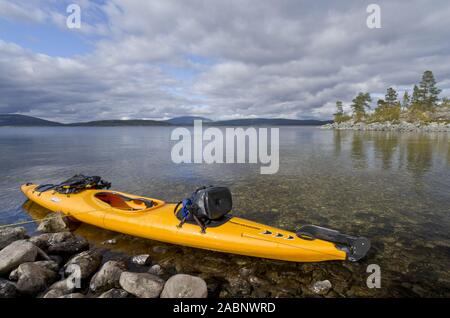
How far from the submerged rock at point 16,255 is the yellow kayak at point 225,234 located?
239cm

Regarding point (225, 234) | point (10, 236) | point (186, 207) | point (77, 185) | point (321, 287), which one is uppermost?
point (77, 185)

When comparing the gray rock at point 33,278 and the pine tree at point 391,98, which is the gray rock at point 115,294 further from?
the pine tree at point 391,98

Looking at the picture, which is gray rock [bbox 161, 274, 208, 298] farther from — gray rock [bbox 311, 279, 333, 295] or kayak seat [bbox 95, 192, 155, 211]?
kayak seat [bbox 95, 192, 155, 211]

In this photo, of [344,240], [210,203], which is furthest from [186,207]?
[344,240]

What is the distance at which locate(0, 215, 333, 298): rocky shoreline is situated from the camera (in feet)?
17.5

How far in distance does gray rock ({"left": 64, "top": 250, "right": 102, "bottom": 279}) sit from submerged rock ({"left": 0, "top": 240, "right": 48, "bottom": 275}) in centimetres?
97

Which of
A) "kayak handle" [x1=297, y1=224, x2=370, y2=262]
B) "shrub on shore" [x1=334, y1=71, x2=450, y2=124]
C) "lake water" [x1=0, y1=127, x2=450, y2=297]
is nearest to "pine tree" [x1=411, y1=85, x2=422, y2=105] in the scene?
"shrub on shore" [x1=334, y1=71, x2=450, y2=124]

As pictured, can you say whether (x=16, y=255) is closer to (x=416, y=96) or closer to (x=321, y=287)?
(x=321, y=287)

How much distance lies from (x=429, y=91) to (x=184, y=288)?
418 ft

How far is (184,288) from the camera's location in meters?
5.25

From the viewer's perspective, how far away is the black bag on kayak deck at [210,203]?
7.24 metres

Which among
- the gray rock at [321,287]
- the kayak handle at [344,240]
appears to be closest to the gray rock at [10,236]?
the kayak handle at [344,240]

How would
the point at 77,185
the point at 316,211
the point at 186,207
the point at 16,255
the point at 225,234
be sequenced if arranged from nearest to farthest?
the point at 16,255
the point at 225,234
the point at 186,207
the point at 316,211
the point at 77,185
